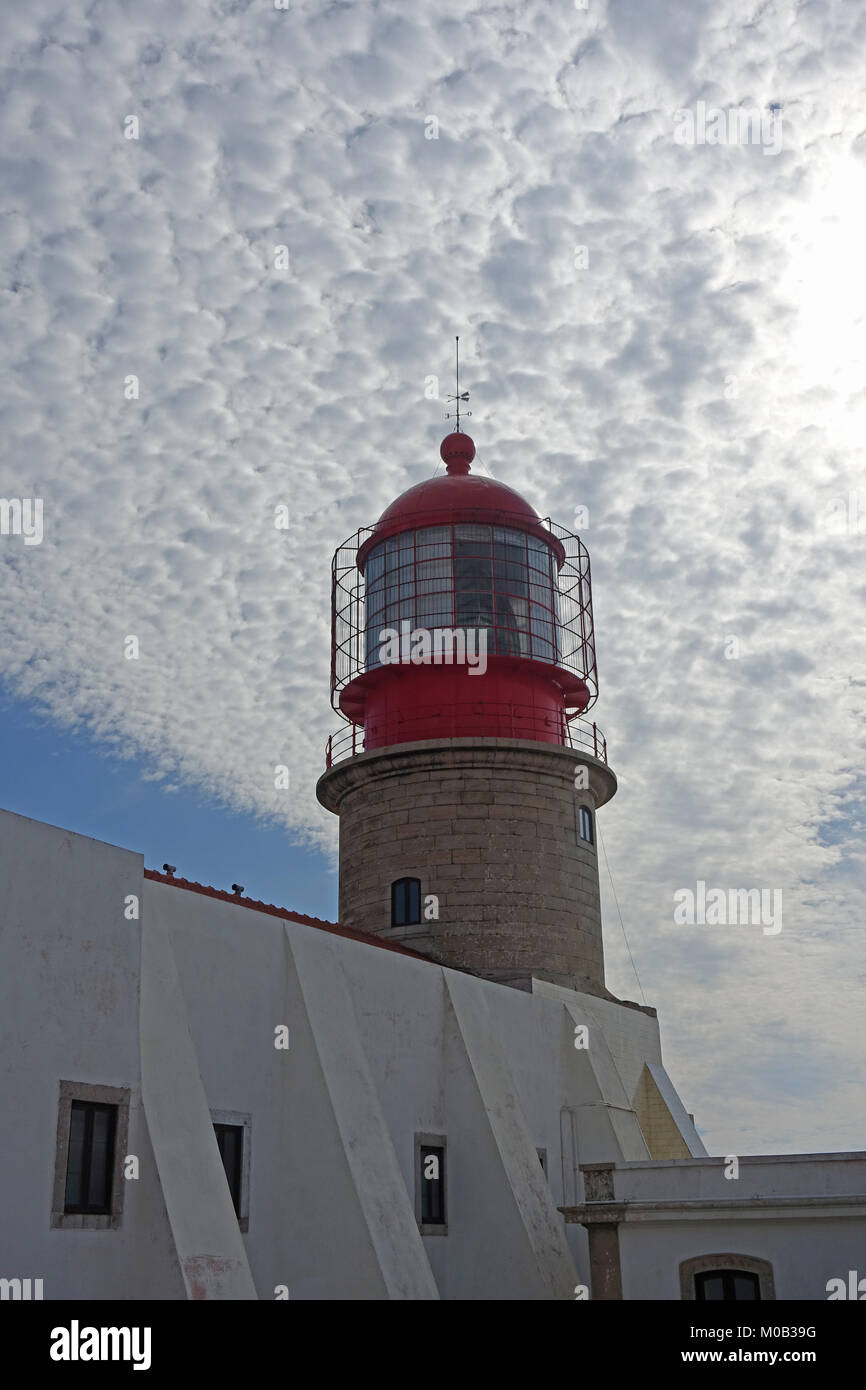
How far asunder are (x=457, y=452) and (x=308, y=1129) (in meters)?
14.5

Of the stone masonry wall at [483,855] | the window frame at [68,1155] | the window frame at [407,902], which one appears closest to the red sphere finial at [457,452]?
the stone masonry wall at [483,855]

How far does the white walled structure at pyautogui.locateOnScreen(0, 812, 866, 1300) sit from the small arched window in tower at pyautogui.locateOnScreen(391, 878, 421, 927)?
2.79 m

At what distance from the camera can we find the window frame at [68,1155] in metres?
10.8

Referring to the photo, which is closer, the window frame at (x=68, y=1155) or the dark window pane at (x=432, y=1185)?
the window frame at (x=68, y=1155)

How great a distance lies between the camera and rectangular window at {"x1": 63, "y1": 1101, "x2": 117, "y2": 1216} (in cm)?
1102

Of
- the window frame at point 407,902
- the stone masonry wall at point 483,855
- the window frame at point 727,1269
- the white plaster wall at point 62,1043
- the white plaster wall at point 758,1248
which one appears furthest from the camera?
the window frame at point 407,902

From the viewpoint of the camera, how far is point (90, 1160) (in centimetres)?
1117

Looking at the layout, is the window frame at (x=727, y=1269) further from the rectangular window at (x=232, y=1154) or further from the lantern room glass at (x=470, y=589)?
the lantern room glass at (x=470, y=589)

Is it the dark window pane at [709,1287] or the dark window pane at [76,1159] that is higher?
the dark window pane at [76,1159]

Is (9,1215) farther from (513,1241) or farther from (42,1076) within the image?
(513,1241)

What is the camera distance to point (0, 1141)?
34.0ft

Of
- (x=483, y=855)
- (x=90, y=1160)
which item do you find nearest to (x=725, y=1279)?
(x=90, y=1160)

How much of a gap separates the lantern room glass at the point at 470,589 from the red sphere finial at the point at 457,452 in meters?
2.25
